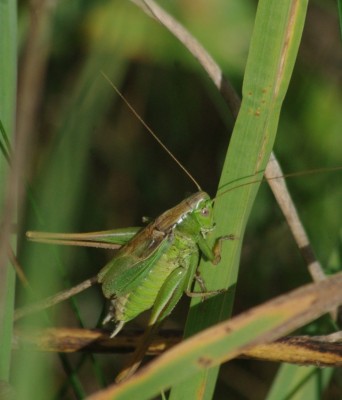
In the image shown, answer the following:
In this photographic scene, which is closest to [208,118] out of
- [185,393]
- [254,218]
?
[254,218]

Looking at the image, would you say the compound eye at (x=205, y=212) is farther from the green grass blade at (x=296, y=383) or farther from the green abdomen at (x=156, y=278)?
the green grass blade at (x=296, y=383)

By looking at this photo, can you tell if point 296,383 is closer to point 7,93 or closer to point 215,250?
point 215,250

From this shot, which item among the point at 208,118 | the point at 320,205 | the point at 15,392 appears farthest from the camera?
the point at 208,118

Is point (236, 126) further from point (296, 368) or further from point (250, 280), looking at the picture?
point (250, 280)

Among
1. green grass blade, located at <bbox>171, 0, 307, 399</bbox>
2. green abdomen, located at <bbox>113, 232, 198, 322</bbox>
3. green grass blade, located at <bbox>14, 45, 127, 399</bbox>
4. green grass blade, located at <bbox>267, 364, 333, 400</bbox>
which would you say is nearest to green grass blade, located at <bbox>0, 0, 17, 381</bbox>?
green grass blade, located at <bbox>14, 45, 127, 399</bbox>

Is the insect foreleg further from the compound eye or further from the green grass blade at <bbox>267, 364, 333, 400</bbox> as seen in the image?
the green grass blade at <bbox>267, 364, 333, 400</bbox>

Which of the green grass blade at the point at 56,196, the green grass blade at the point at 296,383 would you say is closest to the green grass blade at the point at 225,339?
the green grass blade at the point at 56,196

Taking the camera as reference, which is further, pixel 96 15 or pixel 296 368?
pixel 96 15

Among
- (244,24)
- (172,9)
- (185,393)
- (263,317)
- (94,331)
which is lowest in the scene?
(185,393)
